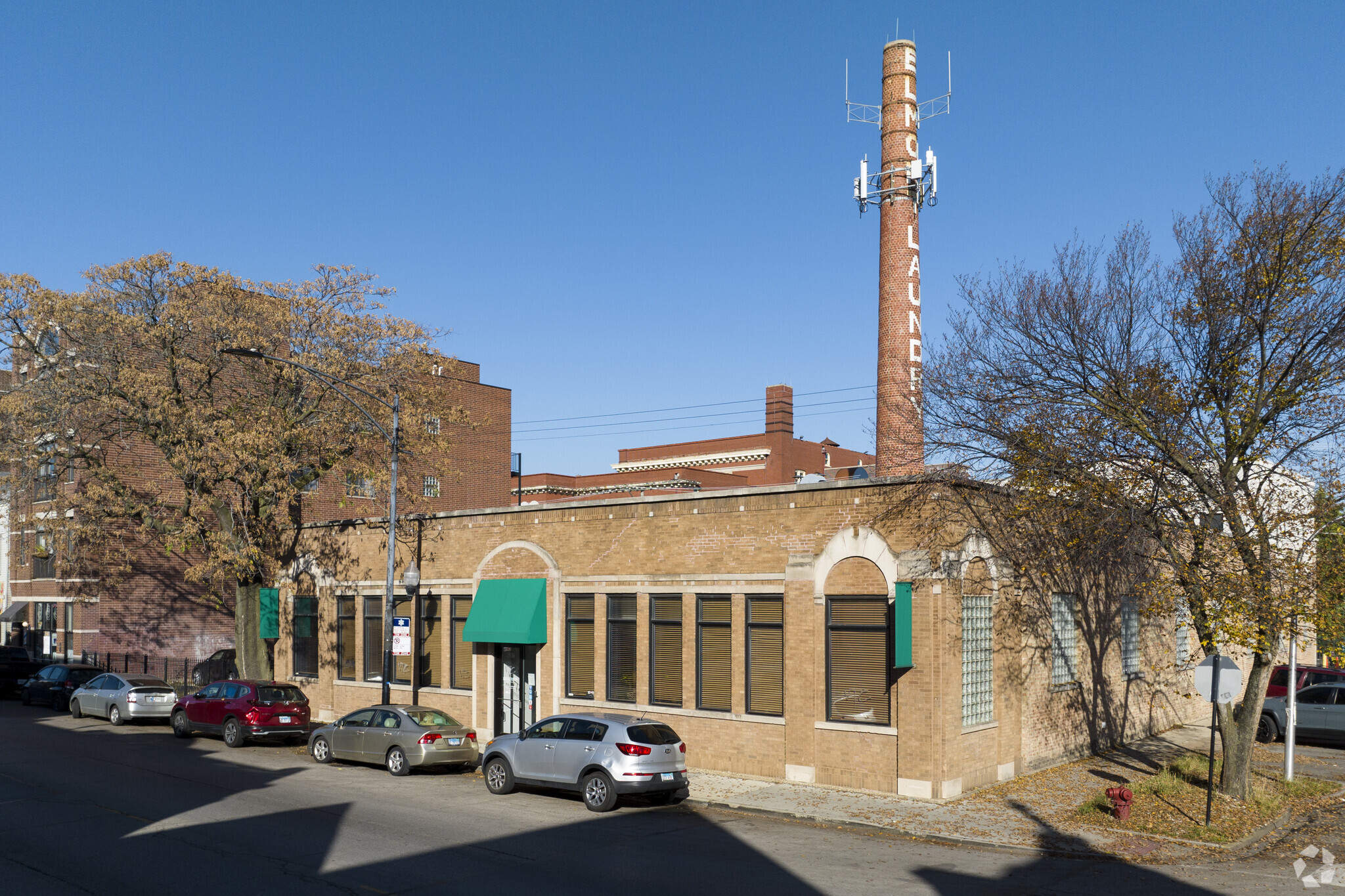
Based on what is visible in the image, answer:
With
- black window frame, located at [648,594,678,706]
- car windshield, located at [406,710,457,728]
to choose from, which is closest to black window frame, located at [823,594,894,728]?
black window frame, located at [648,594,678,706]

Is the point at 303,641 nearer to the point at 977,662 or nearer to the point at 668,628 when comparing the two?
the point at 668,628

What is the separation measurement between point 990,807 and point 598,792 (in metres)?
6.87

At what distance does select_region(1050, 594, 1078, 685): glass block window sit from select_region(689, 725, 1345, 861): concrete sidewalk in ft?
6.37

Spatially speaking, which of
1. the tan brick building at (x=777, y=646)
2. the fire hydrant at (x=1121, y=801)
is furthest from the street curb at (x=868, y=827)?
the tan brick building at (x=777, y=646)

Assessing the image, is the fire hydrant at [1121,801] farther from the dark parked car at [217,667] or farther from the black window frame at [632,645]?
the dark parked car at [217,667]

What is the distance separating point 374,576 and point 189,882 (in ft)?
59.3

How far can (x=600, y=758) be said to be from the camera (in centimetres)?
1844

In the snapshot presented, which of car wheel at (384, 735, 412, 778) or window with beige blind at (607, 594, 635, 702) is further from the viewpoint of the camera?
window with beige blind at (607, 594, 635, 702)

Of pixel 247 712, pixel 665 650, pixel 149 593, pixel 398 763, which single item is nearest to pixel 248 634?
pixel 247 712

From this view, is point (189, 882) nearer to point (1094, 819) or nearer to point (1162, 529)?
point (1094, 819)

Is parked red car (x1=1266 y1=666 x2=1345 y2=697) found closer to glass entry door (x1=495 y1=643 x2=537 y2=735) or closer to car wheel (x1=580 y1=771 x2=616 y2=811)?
glass entry door (x1=495 y1=643 x2=537 y2=735)

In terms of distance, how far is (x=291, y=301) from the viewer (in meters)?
30.5

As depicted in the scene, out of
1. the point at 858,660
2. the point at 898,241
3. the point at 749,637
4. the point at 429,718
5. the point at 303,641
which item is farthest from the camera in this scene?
the point at 898,241

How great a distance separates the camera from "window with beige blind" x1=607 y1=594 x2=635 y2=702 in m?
24.6
